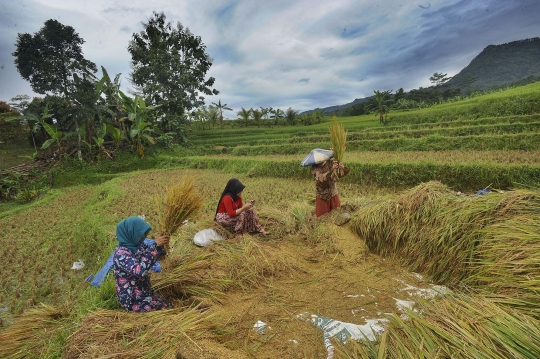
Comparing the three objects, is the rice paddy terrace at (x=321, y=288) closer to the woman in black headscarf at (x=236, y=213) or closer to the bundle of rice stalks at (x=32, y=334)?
the bundle of rice stalks at (x=32, y=334)

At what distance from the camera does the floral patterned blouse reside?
7.32 feet

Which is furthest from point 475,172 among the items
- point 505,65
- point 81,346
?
point 505,65

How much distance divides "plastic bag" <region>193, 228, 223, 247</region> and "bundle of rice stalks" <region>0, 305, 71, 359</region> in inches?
55.7

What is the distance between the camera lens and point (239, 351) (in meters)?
1.71

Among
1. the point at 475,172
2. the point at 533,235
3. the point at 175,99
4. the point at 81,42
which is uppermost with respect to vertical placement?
the point at 81,42

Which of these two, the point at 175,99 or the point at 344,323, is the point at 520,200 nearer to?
the point at 344,323

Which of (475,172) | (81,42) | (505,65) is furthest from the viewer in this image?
(505,65)

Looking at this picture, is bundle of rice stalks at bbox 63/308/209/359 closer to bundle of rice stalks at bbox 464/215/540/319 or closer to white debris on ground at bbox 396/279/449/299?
white debris on ground at bbox 396/279/449/299

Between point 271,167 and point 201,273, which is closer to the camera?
point 201,273

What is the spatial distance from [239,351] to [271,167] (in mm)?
8239

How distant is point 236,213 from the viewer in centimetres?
369

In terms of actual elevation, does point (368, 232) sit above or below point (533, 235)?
below

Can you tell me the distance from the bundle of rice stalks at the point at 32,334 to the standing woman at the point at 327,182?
10.4ft

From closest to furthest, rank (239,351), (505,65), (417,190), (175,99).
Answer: (239,351) → (417,190) → (175,99) → (505,65)
